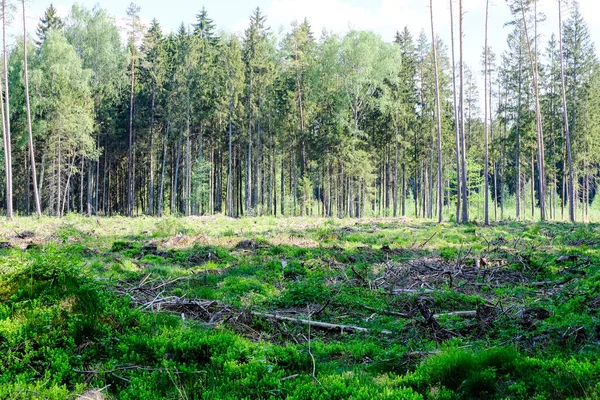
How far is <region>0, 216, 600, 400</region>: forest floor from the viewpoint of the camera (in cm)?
417

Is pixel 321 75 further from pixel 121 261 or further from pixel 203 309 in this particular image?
pixel 203 309

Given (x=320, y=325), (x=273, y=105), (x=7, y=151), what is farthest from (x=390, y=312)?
(x=273, y=105)

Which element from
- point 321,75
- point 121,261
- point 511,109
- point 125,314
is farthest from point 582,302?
point 511,109

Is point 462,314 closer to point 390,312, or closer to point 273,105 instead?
point 390,312

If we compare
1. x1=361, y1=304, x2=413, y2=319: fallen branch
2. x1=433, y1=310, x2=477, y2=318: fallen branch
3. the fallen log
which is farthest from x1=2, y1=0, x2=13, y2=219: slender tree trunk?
x1=433, y1=310, x2=477, y2=318: fallen branch

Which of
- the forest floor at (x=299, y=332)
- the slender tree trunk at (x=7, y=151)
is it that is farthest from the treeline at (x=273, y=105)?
the forest floor at (x=299, y=332)

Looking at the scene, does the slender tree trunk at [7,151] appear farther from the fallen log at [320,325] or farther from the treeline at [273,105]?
the fallen log at [320,325]

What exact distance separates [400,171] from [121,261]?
39424 mm

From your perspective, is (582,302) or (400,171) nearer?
(582,302)

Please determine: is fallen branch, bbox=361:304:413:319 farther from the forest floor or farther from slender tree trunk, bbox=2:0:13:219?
slender tree trunk, bbox=2:0:13:219

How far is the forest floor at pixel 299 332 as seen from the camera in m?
4.17

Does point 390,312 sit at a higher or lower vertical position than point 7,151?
lower

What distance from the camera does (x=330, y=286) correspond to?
8273 millimetres

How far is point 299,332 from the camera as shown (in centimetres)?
596
